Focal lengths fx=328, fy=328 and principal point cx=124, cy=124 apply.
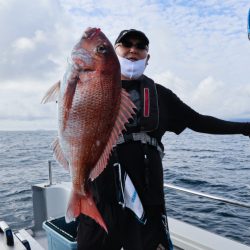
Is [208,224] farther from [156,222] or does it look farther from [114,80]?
[114,80]

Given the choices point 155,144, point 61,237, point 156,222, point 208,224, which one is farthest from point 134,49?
point 208,224

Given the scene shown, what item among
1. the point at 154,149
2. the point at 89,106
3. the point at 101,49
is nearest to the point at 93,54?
the point at 101,49

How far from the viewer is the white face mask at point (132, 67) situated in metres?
2.50

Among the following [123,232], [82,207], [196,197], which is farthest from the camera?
[196,197]

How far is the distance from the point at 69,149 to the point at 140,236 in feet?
3.24

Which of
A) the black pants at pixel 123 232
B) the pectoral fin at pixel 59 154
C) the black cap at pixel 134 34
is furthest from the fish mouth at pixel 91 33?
the black pants at pixel 123 232

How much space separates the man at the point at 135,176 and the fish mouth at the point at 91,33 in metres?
0.70

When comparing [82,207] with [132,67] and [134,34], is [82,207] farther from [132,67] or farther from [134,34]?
[134,34]

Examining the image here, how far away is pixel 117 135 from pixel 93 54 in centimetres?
47

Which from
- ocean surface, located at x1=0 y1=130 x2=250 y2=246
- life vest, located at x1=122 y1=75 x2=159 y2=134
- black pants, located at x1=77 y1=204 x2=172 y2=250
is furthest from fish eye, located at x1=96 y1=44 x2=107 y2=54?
ocean surface, located at x1=0 y1=130 x2=250 y2=246

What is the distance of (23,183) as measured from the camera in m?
14.7

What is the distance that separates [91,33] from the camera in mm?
1804

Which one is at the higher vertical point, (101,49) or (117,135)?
(101,49)

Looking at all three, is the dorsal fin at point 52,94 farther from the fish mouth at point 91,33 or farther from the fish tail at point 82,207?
the fish tail at point 82,207
